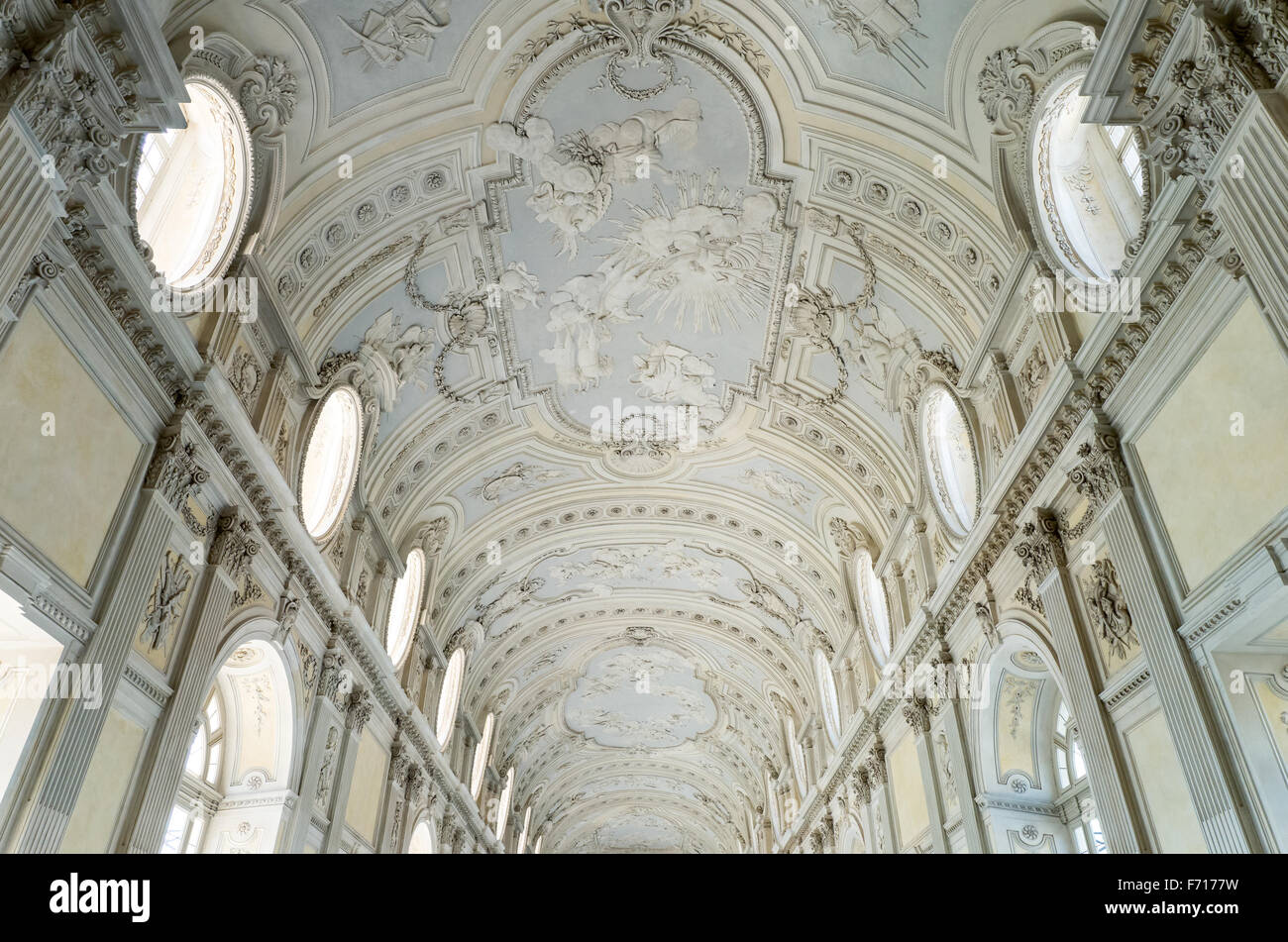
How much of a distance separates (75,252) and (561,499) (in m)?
14.1

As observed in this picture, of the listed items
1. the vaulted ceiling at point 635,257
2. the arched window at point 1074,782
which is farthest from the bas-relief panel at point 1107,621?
the vaulted ceiling at point 635,257

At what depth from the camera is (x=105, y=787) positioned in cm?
735

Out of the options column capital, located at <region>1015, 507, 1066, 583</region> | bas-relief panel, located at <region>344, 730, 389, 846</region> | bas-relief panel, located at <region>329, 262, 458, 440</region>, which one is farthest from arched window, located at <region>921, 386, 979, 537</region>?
bas-relief panel, located at <region>344, 730, 389, 846</region>

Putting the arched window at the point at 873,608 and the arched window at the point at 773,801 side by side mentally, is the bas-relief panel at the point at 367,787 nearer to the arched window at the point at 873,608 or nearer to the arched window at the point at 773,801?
the arched window at the point at 873,608

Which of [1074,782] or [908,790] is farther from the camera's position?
[908,790]

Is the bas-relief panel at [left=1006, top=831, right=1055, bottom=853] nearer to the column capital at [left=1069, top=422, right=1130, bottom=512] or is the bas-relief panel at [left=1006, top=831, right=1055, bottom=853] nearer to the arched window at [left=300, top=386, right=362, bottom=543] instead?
the column capital at [left=1069, top=422, right=1130, bottom=512]

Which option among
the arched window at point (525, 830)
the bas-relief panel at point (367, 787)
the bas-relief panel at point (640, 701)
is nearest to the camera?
the bas-relief panel at point (367, 787)

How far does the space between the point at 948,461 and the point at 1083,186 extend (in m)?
5.17

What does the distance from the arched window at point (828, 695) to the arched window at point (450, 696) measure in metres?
9.30

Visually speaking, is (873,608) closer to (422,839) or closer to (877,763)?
(877,763)

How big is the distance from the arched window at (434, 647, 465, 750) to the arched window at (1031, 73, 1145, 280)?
16.4m

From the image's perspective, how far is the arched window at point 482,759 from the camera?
24.7 meters

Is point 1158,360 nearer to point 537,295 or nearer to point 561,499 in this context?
point 537,295

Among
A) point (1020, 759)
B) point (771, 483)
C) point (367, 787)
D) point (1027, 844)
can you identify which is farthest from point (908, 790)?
point (367, 787)
